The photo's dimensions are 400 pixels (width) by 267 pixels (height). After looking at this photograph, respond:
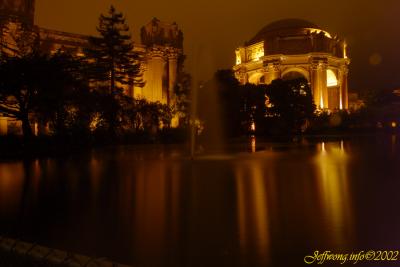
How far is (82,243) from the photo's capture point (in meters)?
4.62

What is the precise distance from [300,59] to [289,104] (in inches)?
1084

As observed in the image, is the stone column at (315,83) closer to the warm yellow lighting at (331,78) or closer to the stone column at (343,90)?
the warm yellow lighting at (331,78)

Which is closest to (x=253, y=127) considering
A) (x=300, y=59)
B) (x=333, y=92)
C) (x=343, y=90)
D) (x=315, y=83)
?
(x=315, y=83)

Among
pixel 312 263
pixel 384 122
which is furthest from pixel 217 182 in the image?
pixel 384 122

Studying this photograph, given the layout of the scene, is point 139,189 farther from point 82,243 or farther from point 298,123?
point 298,123

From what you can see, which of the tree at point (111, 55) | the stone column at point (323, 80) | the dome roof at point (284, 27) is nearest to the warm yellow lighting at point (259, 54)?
the dome roof at point (284, 27)

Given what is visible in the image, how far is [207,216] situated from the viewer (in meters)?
5.84

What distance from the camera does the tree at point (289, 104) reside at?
41000 millimetres

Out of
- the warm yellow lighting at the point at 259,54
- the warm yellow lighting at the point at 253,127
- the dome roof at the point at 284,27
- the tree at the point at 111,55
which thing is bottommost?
the warm yellow lighting at the point at 253,127

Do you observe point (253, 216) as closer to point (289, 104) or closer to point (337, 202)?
point (337, 202)

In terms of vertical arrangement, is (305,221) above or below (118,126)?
below

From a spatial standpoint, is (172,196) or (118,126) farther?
(118,126)

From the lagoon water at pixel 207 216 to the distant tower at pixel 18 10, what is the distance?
28419 mm

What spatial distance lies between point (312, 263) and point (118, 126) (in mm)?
27357
